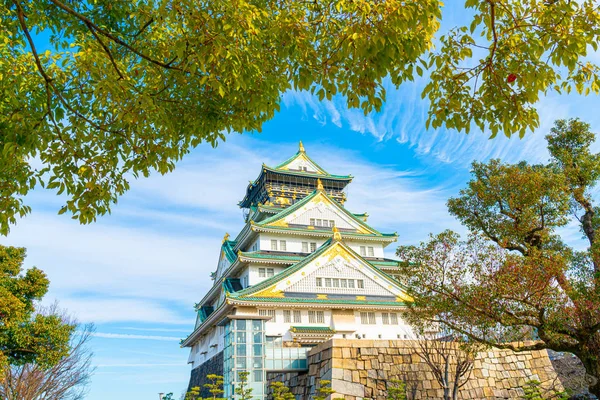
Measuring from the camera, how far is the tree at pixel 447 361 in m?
15.4

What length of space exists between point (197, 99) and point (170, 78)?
0.50m

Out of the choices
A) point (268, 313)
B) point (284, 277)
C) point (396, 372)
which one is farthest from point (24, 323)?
point (396, 372)

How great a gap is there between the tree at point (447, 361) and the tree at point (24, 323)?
1279 cm

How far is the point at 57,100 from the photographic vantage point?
530cm

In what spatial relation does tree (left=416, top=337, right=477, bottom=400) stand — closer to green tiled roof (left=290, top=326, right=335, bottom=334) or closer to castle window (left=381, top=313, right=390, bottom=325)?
green tiled roof (left=290, top=326, right=335, bottom=334)

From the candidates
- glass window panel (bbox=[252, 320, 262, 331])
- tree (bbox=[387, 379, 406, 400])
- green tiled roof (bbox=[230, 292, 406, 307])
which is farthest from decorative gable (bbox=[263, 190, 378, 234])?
tree (bbox=[387, 379, 406, 400])

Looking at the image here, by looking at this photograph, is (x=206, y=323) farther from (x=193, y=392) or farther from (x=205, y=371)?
(x=193, y=392)

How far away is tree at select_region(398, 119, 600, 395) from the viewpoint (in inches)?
421

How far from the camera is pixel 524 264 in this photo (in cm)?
1132

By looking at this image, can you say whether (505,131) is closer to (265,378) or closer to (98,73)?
(98,73)

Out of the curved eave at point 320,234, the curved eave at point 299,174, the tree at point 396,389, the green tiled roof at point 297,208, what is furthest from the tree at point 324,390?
the curved eave at point 299,174

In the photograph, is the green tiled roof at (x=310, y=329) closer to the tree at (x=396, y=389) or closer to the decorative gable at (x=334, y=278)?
the decorative gable at (x=334, y=278)

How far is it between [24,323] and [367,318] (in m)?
15.2

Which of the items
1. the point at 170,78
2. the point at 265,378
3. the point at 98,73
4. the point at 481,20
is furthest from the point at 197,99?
the point at 265,378
